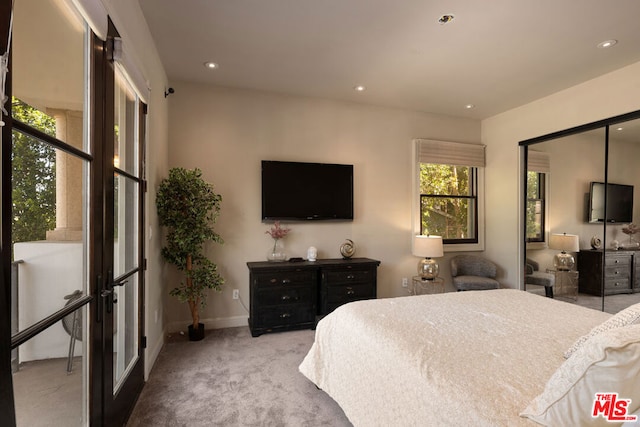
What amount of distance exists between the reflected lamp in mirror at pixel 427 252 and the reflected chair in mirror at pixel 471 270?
15.3 inches

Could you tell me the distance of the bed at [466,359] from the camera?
967 millimetres

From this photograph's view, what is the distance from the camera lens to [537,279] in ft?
13.2

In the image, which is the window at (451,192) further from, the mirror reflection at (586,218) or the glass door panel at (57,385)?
the glass door panel at (57,385)

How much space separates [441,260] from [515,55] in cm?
275

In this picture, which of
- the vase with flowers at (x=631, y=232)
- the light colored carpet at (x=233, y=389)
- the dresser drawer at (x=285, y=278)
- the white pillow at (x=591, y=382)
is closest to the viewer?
the white pillow at (x=591, y=382)

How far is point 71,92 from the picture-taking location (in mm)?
1339

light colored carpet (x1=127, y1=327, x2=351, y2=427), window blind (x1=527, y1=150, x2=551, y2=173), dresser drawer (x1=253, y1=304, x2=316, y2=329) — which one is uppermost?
window blind (x1=527, y1=150, x2=551, y2=173)

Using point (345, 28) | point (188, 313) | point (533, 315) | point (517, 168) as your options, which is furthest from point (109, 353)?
point (517, 168)

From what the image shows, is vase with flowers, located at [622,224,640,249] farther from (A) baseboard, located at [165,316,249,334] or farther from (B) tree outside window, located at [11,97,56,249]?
(B) tree outside window, located at [11,97,56,249]

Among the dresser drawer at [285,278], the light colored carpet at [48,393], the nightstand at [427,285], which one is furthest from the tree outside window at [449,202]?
the light colored carpet at [48,393]

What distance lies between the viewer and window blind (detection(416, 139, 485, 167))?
4.45m

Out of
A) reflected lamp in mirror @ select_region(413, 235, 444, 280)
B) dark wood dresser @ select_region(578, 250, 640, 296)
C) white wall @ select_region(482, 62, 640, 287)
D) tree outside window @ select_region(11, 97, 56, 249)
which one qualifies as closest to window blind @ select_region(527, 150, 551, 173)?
white wall @ select_region(482, 62, 640, 287)

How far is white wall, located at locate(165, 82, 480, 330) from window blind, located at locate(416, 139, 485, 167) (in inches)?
5.9

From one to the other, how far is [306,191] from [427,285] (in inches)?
79.4
